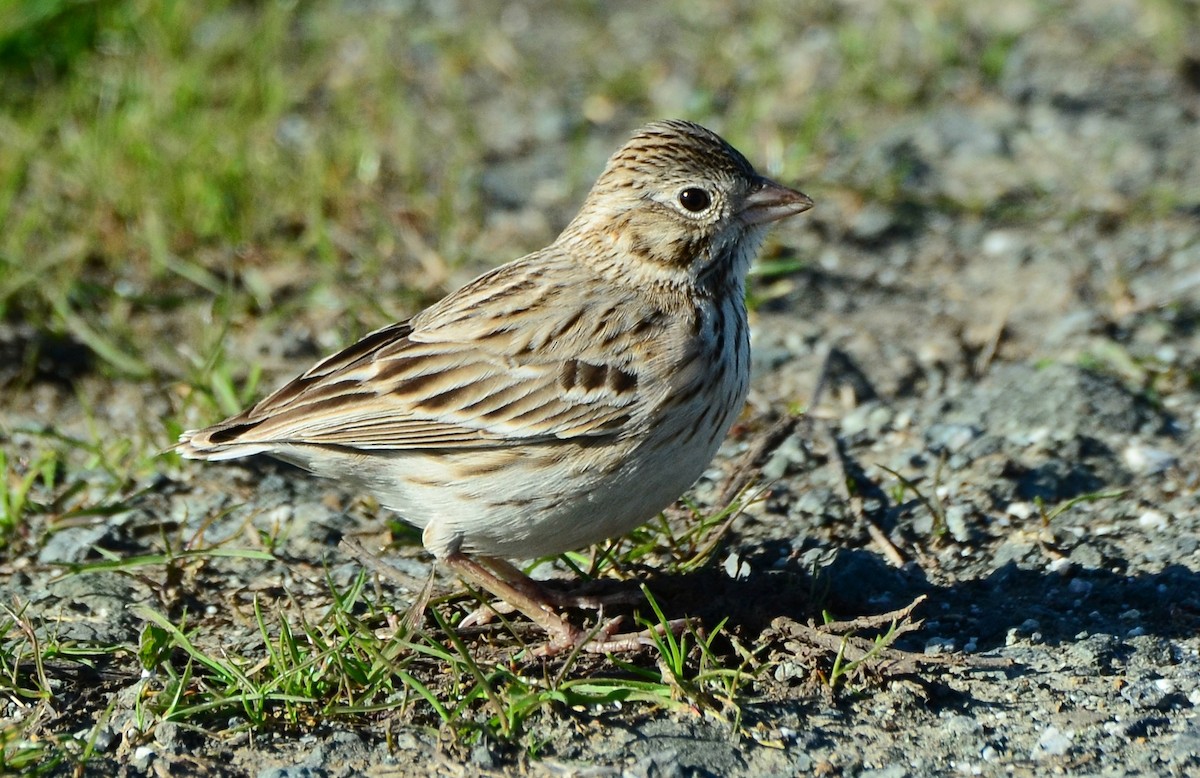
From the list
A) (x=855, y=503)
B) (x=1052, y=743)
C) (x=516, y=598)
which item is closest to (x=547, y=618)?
(x=516, y=598)

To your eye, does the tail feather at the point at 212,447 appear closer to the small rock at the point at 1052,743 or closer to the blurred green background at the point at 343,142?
the blurred green background at the point at 343,142

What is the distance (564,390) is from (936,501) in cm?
154

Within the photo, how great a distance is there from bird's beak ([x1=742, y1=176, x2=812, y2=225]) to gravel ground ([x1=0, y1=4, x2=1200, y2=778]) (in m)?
0.83

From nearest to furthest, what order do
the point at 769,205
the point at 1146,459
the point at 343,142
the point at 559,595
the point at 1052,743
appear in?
the point at 1052,743 < the point at 559,595 < the point at 769,205 < the point at 1146,459 < the point at 343,142

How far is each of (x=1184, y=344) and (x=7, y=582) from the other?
184 inches

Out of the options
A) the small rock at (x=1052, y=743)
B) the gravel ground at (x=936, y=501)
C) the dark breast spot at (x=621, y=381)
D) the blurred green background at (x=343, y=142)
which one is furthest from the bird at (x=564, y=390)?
the blurred green background at (x=343, y=142)

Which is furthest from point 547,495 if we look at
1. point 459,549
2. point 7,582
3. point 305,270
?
point 305,270

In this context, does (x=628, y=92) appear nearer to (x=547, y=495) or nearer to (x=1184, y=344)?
(x=1184, y=344)

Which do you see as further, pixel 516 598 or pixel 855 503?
pixel 855 503

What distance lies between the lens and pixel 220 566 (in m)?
5.42

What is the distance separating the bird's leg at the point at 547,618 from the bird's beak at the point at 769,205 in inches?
52.8

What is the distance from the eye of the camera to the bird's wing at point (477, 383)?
471 cm

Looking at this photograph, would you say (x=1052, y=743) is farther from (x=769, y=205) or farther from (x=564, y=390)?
(x=769, y=205)

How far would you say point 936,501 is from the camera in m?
5.54
